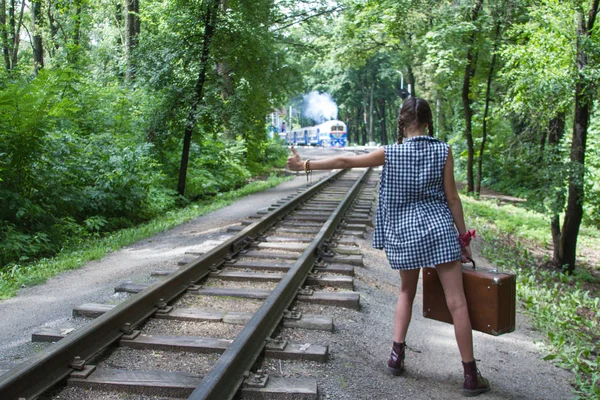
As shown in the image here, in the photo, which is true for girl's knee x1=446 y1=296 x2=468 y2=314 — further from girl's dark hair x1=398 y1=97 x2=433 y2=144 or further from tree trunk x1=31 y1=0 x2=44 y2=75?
tree trunk x1=31 y1=0 x2=44 y2=75

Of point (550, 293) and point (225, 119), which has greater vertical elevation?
point (225, 119)

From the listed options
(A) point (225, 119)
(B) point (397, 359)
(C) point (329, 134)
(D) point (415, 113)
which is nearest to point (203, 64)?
(A) point (225, 119)

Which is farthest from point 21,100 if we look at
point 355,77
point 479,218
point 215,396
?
point 355,77

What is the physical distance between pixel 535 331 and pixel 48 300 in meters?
4.74

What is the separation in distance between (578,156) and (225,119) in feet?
26.1

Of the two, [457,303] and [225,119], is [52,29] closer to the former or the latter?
[225,119]

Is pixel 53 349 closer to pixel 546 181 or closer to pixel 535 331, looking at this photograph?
pixel 535 331

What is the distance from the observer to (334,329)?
14.2 feet

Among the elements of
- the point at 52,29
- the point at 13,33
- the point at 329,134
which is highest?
the point at 52,29

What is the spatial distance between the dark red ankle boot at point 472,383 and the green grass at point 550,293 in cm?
84

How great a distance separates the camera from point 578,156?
10562 millimetres

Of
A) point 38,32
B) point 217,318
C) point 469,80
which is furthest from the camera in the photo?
point 38,32

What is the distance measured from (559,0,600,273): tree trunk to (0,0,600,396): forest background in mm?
23

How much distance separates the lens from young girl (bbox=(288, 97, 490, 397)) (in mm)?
3400
